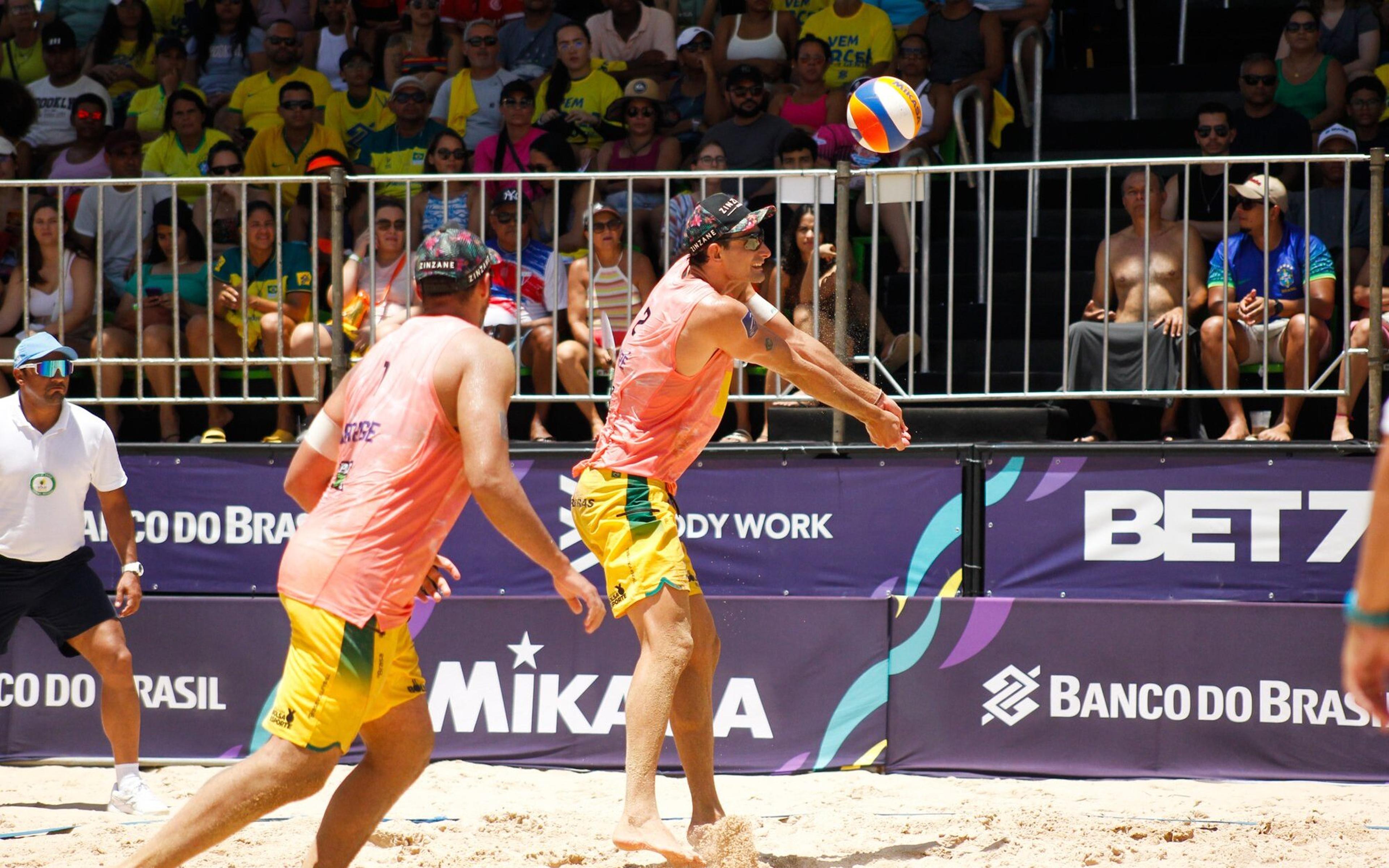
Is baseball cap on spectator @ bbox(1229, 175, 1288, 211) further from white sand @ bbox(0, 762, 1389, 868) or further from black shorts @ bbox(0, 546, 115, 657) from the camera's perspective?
black shorts @ bbox(0, 546, 115, 657)

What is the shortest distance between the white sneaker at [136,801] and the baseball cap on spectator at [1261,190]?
5635 mm

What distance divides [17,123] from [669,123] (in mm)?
4881

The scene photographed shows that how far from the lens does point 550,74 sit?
9.95m

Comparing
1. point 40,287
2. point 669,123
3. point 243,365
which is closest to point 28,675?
point 243,365

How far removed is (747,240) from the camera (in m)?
4.81

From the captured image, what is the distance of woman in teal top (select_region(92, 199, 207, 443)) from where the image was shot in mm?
7676

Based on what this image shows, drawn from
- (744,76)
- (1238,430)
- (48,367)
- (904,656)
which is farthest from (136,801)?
(744,76)

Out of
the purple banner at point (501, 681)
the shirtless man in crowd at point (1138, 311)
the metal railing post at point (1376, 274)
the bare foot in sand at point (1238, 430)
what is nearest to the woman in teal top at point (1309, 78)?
the shirtless man in crowd at point (1138, 311)

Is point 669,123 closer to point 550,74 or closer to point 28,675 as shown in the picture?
point 550,74

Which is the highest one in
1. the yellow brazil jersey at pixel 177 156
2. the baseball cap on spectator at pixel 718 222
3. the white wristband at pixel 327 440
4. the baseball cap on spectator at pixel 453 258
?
the yellow brazil jersey at pixel 177 156

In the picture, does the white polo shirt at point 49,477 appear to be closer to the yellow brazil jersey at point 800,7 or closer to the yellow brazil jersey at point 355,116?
the yellow brazil jersey at point 355,116

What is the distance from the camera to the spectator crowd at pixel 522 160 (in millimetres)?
7156

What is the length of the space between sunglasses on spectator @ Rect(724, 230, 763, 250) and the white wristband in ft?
4.93

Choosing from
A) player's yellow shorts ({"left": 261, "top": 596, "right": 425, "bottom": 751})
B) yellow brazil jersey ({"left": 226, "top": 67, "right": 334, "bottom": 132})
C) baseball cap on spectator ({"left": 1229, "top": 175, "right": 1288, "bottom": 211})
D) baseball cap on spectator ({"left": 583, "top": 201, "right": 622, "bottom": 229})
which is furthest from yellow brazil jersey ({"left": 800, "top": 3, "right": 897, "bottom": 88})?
player's yellow shorts ({"left": 261, "top": 596, "right": 425, "bottom": 751})
